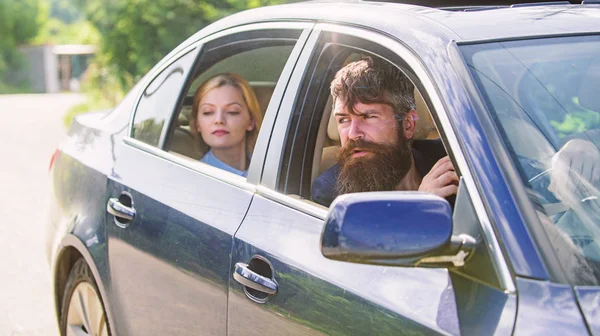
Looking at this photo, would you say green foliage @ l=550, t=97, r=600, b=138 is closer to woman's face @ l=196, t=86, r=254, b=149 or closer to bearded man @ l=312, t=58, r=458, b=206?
bearded man @ l=312, t=58, r=458, b=206

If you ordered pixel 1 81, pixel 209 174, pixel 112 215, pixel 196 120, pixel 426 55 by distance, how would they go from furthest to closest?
pixel 1 81 < pixel 196 120 < pixel 112 215 < pixel 209 174 < pixel 426 55

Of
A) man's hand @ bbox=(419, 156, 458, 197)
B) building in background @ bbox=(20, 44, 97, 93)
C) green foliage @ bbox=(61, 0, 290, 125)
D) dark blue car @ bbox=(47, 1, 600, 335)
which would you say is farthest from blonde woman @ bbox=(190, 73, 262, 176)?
building in background @ bbox=(20, 44, 97, 93)

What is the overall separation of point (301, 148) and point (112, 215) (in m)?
0.95

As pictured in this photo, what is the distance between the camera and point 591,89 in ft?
8.77

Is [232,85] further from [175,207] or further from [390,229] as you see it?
[390,229]

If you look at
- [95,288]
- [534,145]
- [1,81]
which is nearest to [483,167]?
[534,145]

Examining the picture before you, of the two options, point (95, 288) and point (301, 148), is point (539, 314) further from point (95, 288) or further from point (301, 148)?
point (95, 288)

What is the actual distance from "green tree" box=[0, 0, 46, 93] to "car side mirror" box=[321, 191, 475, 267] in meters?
76.9

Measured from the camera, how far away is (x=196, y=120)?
456cm

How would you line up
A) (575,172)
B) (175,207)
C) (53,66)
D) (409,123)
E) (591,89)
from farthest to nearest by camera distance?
(53,66), (175,207), (409,123), (591,89), (575,172)

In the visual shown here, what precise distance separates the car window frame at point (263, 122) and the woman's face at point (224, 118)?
0.35 metres

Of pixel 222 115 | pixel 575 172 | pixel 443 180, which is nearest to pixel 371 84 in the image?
pixel 443 180

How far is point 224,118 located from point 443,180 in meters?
1.90

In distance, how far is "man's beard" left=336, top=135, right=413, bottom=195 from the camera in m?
3.14
